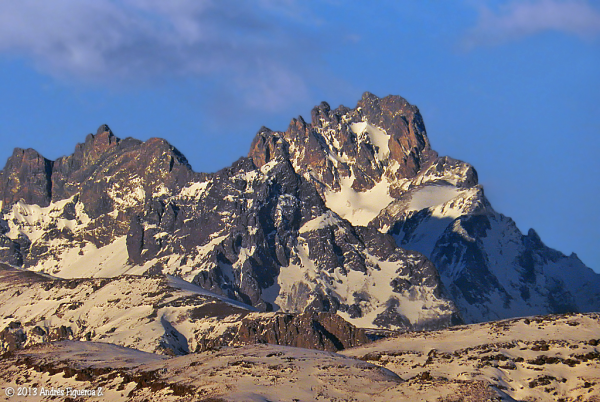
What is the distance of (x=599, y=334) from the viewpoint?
4993 inches

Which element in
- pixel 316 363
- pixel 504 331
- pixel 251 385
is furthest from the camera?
pixel 504 331

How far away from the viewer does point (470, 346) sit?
12688 centimetres

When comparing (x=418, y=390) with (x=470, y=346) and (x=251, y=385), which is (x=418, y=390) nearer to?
(x=251, y=385)

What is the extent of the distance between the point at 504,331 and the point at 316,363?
35.7 m

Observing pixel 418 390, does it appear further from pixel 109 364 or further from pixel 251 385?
pixel 109 364

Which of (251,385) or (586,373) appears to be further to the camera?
(586,373)

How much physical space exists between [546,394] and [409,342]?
3126 cm

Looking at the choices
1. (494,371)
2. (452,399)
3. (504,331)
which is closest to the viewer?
(452,399)

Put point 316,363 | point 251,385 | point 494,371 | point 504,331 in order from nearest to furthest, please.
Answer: point 251,385
point 316,363
point 494,371
point 504,331

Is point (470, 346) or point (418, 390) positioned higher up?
point (470, 346)

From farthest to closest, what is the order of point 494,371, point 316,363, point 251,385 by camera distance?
point 494,371
point 316,363
point 251,385

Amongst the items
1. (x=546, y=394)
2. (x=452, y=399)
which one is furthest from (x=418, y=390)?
(x=546, y=394)

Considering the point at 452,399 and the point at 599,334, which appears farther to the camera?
the point at 599,334

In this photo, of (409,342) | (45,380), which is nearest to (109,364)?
(45,380)
